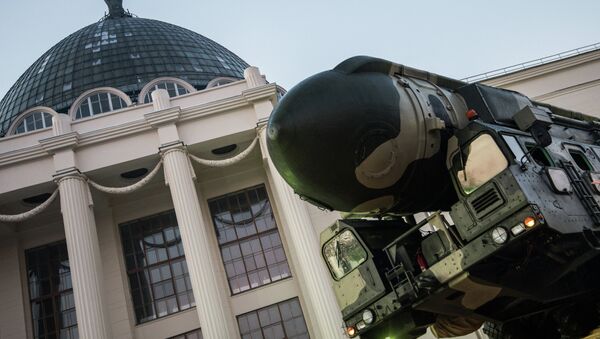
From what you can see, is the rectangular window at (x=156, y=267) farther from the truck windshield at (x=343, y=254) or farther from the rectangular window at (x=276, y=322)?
the truck windshield at (x=343, y=254)

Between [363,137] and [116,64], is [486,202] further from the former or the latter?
[116,64]

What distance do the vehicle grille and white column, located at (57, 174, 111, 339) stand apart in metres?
15.6

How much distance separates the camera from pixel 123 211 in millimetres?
23562

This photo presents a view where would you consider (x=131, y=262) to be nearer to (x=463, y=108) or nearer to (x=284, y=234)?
(x=284, y=234)

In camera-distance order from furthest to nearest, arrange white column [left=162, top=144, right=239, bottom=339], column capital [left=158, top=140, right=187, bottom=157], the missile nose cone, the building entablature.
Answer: the building entablature < column capital [left=158, top=140, right=187, bottom=157] < white column [left=162, top=144, right=239, bottom=339] < the missile nose cone

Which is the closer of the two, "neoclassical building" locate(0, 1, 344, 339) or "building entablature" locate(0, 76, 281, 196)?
"neoclassical building" locate(0, 1, 344, 339)

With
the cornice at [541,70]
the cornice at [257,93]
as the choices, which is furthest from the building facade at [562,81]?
the cornice at [257,93]

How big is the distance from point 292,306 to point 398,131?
679 inches

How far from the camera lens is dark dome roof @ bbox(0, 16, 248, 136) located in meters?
32.6

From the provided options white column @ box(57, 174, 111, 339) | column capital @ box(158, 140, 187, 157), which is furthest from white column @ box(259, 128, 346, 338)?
white column @ box(57, 174, 111, 339)

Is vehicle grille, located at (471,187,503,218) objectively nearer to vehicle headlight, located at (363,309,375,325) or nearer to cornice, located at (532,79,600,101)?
vehicle headlight, located at (363,309,375,325)

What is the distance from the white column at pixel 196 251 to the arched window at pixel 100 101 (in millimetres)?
9822

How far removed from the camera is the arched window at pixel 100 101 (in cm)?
2845

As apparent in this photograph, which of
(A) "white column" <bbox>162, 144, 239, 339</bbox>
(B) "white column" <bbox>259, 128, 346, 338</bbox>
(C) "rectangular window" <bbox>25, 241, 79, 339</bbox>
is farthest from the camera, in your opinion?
(C) "rectangular window" <bbox>25, 241, 79, 339</bbox>
